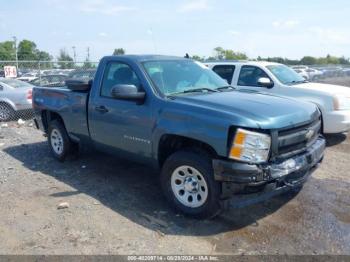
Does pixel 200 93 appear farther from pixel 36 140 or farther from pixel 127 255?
pixel 36 140

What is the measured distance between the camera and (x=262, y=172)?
3828mm

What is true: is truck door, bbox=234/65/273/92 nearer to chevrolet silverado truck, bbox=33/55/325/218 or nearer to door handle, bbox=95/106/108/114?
chevrolet silverado truck, bbox=33/55/325/218

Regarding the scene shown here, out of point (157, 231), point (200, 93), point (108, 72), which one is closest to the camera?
point (157, 231)

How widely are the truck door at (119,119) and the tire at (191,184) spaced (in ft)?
1.59

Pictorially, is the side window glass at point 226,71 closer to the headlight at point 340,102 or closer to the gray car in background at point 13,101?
the headlight at point 340,102

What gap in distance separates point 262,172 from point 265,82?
15.9 ft

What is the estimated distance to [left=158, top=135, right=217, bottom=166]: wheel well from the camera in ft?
14.0

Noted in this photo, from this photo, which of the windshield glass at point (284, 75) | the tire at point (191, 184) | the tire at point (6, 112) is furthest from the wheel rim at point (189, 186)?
the tire at point (6, 112)

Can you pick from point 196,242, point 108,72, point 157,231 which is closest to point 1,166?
point 108,72

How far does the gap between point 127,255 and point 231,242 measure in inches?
42.0

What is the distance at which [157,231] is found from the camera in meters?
4.12

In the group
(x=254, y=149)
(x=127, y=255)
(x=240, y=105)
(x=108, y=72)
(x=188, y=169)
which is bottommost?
(x=127, y=255)

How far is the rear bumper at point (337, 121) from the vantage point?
24.7ft

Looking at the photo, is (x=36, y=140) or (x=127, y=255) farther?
(x=36, y=140)
